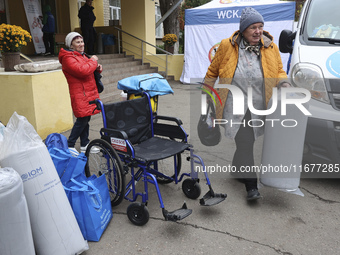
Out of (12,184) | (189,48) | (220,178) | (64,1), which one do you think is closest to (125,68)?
(189,48)

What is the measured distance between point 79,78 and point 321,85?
2720mm

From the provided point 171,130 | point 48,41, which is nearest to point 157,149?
point 171,130

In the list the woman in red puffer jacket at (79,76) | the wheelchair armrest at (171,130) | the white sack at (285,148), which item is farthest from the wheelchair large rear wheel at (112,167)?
the white sack at (285,148)

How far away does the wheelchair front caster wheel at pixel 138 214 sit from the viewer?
2.75 metres

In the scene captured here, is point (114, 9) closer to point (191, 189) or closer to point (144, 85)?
point (144, 85)

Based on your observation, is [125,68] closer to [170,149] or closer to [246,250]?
[170,149]

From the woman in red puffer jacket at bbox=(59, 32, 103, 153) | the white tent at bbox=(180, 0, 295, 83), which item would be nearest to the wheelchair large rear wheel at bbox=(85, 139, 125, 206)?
the woman in red puffer jacket at bbox=(59, 32, 103, 153)

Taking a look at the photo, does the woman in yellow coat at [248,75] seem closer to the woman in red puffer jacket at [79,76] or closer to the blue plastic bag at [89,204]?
the blue plastic bag at [89,204]

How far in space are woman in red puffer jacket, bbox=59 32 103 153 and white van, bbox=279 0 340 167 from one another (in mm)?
2334

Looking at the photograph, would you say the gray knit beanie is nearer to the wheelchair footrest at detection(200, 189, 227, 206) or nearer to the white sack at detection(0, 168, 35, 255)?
the wheelchair footrest at detection(200, 189, 227, 206)

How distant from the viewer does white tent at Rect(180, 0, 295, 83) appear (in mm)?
9828

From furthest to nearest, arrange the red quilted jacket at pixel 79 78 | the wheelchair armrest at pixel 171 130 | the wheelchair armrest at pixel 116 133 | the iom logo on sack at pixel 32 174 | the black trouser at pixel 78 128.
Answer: the black trouser at pixel 78 128 → the red quilted jacket at pixel 79 78 → the wheelchair armrest at pixel 171 130 → the wheelchair armrest at pixel 116 133 → the iom logo on sack at pixel 32 174

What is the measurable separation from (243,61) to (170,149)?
1.10 m

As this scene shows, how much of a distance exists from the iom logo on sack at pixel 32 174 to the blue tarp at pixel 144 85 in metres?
1.65
